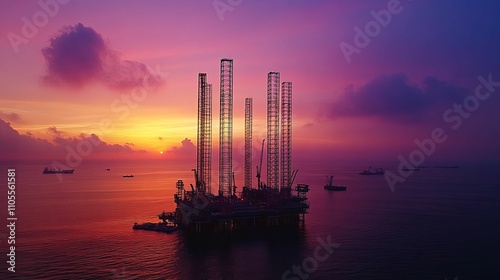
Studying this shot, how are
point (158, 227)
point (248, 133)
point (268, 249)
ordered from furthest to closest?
1. point (248, 133)
2. point (158, 227)
3. point (268, 249)

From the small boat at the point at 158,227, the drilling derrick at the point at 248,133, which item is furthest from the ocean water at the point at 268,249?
the drilling derrick at the point at 248,133

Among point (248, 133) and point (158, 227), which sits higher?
point (248, 133)

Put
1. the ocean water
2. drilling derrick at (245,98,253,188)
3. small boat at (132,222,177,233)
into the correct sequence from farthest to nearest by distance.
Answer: drilling derrick at (245,98,253,188)
small boat at (132,222,177,233)
the ocean water

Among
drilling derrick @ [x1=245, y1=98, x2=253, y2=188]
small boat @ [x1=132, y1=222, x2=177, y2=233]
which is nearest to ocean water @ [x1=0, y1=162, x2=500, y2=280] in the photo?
small boat @ [x1=132, y1=222, x2=177, y2=233]

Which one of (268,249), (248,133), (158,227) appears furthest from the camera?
(248,133)

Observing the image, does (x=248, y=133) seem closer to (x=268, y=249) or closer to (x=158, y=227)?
(x=158, y=227)

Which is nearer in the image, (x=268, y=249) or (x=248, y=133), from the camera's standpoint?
(x=268, y=249)

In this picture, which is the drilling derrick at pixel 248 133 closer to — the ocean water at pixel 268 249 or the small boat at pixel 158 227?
the ocean water at pixel 268 249

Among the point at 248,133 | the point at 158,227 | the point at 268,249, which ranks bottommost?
the point at 268,249

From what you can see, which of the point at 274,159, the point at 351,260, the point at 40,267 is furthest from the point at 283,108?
the point at 40,267

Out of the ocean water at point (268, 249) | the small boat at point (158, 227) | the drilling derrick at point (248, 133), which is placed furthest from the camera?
the drilling derrick at point (248, 133)

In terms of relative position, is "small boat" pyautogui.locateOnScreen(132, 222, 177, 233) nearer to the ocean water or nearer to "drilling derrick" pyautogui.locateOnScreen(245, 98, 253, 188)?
the ocean water
